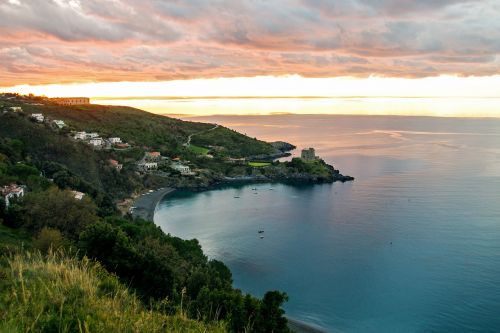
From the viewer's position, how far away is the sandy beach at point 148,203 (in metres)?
49.4

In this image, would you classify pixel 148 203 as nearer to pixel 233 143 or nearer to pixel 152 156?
pixel 152 156

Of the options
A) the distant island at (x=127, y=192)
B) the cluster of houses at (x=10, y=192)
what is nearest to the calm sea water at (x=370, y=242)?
the distant island at (x=127, y=192)

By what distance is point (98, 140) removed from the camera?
243 ft

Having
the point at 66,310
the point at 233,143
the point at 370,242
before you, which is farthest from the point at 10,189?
the point at 233,143

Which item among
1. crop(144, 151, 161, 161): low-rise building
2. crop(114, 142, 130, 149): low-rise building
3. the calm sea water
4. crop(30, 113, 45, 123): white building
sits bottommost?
the calm sea water

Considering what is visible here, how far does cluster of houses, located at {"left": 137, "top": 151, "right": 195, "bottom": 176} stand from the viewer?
71688 mm

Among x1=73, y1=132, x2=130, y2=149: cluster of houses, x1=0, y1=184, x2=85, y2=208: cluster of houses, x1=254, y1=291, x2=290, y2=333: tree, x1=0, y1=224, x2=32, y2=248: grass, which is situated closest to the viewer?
x1=254, y1=291, x2=290, y2=333: tree

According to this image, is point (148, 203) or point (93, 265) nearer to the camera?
point (93, 265)

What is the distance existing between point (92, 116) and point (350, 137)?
257ft

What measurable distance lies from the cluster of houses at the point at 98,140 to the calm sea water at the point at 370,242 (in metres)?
19.3

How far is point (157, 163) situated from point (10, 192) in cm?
4786

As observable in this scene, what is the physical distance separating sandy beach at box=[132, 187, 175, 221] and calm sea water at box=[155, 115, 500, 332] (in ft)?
5.21

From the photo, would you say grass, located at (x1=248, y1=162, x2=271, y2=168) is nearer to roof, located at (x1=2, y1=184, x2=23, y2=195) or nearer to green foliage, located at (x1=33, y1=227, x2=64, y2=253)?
roof, located at (x1=2, y1=184, x2=23, y2=195)

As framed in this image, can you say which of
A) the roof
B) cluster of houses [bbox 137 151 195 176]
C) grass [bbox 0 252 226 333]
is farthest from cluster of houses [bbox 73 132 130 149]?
grass [bbox 0 252 226 333]
